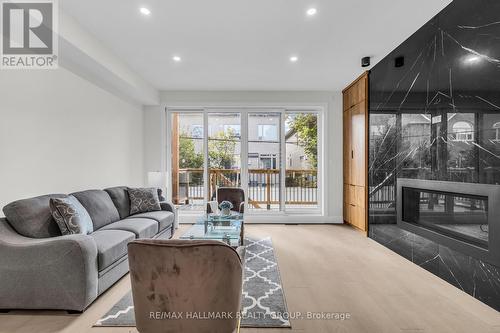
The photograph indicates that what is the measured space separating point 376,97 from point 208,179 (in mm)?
3575

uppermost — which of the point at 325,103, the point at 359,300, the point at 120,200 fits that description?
the point at 325,103

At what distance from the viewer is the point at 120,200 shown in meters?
4.01

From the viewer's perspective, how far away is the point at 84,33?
3.08 metres

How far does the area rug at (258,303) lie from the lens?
6.93ft

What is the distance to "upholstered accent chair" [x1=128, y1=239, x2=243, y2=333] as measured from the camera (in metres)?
1.34

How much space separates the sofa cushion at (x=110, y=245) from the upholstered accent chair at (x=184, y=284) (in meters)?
1.22

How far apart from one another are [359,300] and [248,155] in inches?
151

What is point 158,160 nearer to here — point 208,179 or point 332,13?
point 208,179

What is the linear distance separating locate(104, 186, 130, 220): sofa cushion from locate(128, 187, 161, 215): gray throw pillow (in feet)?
0.21

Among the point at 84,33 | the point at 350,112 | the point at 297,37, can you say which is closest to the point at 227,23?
the point at 297,37

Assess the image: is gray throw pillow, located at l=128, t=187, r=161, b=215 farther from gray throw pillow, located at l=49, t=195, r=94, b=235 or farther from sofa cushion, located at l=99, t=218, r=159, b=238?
gray throw pillow, located at l=49, t=195, r=94, b=235

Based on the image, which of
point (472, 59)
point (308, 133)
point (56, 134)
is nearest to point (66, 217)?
point (56, 134)

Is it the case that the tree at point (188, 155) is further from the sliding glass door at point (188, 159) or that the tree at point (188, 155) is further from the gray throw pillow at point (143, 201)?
the gray throw pillow at point (143, 201)

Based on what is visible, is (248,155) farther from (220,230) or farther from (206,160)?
(220,230)
